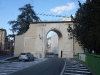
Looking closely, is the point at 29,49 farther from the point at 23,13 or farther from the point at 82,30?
the point at 82,30

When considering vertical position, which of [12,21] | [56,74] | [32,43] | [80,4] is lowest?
[56,74]

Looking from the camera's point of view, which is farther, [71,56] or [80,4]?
[71,56]

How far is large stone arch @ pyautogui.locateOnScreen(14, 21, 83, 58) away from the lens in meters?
60.5

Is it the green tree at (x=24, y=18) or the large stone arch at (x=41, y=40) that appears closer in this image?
the large stone arch at (x=41, y=40)

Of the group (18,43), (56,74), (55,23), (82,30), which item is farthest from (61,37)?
(56,74)

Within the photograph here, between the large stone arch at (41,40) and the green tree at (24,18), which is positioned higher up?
the green tree at (24,18)

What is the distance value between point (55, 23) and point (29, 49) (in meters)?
10.00

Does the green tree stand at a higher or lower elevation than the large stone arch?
higher

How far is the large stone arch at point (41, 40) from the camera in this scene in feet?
198

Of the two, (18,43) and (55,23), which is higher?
(55,23)

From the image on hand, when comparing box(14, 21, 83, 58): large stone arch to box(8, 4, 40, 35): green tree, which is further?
box(8, 4, 40, 35): green tree

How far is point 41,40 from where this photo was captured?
60875mm

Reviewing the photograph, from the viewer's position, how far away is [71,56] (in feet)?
196

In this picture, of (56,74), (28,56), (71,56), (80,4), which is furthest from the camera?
(71,56)
